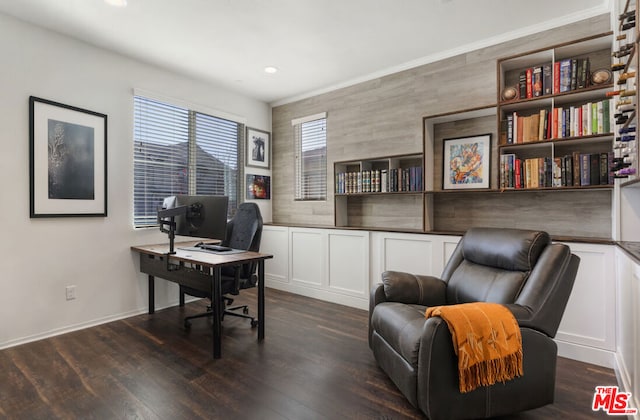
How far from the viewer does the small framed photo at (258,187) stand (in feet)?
15.5

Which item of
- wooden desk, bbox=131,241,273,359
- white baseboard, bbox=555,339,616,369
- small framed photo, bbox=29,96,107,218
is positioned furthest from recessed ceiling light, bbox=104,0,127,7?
white baseboard, bbox=555,339,616,369

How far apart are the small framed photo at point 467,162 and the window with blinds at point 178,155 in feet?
8.96

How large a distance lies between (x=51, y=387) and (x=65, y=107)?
227 centimetres

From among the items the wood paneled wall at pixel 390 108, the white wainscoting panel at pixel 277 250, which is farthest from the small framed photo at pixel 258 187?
the white wainscoting panel at pixel 277 250

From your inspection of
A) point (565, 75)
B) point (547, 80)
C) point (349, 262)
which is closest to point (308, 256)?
point (349, 262)

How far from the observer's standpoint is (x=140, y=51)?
10.8ft

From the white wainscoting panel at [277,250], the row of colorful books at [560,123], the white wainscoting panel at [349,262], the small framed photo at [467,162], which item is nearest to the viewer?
the row of colorful books at [560,123]

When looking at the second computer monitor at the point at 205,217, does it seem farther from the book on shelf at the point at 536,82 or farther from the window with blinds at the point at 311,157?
the book on shelf at the point at 536,82

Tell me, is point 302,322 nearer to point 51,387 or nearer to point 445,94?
point 51,387

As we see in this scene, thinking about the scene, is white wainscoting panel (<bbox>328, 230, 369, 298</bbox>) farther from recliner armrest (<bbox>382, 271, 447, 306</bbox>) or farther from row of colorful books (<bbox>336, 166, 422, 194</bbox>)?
recliner armrest (<bbox>382, 271, 447, 306</bbox>)

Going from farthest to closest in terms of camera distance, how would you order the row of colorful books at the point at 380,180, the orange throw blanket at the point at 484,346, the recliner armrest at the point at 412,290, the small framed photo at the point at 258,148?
the small framed photo at the point at 258,148 < the row of colorful books at the point at 380,180 < the recliner armrest at the point at 412,290 < the orange throw blanket at the point at 484,346

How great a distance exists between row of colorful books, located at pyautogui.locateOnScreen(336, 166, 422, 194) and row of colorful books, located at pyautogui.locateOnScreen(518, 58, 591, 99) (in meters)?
1.13

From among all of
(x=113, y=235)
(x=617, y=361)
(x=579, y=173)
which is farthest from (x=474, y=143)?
(x=113, y=235)

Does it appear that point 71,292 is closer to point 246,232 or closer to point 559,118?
point 246,232
